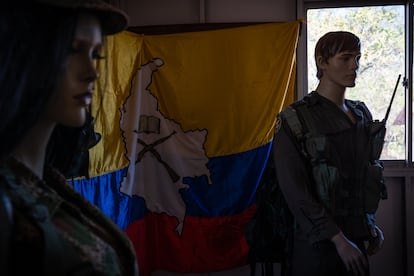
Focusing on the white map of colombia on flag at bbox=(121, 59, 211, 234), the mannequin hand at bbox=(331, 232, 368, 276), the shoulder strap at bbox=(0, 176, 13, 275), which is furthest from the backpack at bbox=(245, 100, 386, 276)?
the shoulder strap at bbox=(0, 176, 13, 275)

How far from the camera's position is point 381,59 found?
2465mm

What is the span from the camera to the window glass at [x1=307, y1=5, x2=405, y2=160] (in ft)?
8.04

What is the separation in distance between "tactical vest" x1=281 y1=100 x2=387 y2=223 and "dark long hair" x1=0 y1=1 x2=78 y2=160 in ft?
3.29

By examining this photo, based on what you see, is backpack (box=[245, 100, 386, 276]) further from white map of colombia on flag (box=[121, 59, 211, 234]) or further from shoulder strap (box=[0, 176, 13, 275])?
shoulder strap (box=[0, 176, 13, 275])

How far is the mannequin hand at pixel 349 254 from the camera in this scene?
1265 mm

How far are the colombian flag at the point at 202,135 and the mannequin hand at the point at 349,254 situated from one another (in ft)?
3.47

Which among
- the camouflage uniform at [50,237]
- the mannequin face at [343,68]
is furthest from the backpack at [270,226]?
the camouflage uniform at [50,237]

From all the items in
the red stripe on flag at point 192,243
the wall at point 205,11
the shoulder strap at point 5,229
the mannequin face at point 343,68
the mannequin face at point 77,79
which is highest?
the wall at point 205,11

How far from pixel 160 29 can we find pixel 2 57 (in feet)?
6.65

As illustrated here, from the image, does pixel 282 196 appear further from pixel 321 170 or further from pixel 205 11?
pixel 205 11

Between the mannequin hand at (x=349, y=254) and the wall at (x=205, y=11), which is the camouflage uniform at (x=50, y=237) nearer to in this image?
the mannequin hand at (x=349, y=254)

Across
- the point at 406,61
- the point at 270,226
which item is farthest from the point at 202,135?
the point at 406,61

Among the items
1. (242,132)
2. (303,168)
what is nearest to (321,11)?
(242,132)

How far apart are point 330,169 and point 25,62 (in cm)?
107
